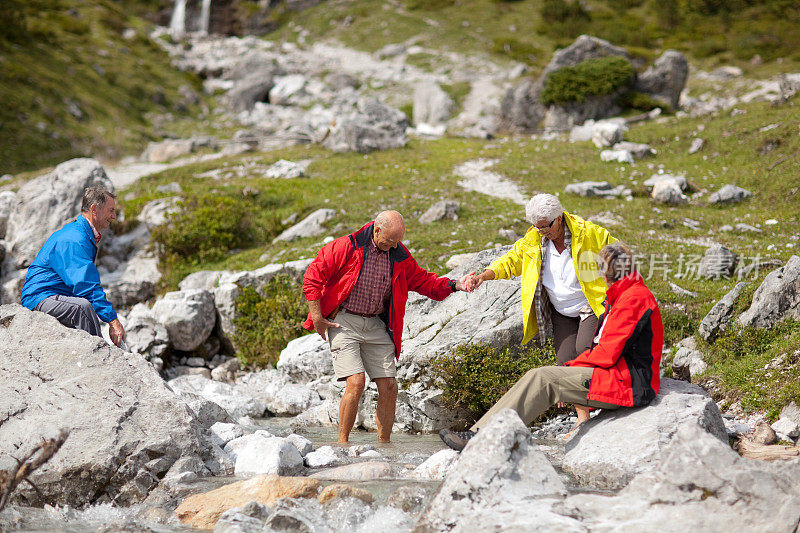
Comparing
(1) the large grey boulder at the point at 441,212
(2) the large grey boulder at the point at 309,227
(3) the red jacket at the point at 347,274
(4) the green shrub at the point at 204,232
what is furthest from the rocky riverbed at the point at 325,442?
(1) the large grey boulder at the point at 441,212

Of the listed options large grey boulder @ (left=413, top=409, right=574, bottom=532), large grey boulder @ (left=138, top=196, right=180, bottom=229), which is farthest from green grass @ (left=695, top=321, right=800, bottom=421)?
large grey boulder @ (left=138, top=196, right=180, bottom=229)

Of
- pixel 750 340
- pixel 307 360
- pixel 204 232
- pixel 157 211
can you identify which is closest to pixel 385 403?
pixel 307 360

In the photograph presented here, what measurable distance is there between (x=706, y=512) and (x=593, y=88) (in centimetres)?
3079

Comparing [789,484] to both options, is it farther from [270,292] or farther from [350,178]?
[350,178]

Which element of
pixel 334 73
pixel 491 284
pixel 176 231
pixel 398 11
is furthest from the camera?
pixel 398 11

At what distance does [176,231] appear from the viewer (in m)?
16.6

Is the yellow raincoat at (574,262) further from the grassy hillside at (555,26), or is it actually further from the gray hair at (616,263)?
the grassy hillside at (555,26)

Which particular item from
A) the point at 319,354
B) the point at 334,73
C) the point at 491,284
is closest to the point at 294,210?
the point at 319,354

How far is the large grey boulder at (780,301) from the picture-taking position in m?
8.68

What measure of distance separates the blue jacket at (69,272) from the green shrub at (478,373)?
4317 millimetres

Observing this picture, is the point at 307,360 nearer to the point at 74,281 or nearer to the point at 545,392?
the point at 74,281

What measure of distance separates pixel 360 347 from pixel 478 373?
1.97 m

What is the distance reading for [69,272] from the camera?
699 centimetres

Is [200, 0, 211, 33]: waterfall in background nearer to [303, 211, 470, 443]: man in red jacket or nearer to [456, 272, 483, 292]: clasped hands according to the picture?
[303, 211, 470, 443]: man in red jacket
